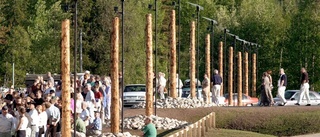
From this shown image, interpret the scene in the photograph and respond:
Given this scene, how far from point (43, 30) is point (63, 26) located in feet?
232

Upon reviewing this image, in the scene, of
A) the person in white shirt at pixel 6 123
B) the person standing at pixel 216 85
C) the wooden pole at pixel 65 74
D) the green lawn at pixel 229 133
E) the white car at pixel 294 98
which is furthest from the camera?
the white car at pixel 294 98

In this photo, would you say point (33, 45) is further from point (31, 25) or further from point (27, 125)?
point (27, 125)

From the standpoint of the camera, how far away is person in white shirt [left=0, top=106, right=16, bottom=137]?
36375 mm

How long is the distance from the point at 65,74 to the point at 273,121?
21.4 m

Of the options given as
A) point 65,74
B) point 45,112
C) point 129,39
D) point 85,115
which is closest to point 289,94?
point 85,115

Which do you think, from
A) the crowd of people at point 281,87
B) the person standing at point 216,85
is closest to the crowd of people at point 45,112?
the crowd of people at point 281,87

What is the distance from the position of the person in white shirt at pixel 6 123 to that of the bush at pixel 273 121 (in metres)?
18.4

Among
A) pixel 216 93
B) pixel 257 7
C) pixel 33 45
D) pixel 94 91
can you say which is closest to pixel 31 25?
pixel 33 45

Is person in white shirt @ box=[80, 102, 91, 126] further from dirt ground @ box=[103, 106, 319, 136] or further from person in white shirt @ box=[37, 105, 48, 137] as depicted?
dirt ground @ box=[103, 106, 319, 136]

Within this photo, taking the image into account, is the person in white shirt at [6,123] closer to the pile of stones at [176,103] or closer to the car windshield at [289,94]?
the pile of stones at [176,103]

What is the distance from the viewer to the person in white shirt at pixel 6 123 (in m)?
36.4

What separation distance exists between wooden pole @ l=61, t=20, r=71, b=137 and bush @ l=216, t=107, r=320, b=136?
1962 centimetres

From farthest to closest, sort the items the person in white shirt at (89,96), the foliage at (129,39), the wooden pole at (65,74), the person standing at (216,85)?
the foliage at (129,39) → the person standing at (216,85) → the person in white shirt at (89,96) → the wooden pole at (65,74)

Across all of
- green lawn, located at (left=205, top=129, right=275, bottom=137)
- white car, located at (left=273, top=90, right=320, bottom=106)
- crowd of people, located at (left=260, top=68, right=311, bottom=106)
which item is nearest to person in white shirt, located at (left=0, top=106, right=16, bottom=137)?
green lawn, located at (left=205, top=129, right=275, bottom=137)
